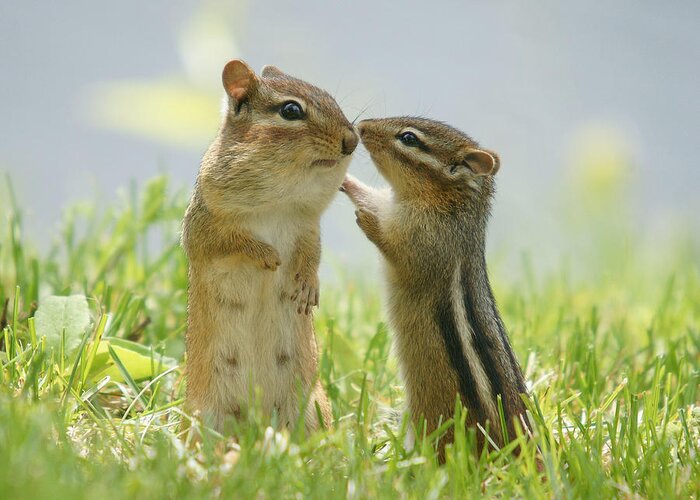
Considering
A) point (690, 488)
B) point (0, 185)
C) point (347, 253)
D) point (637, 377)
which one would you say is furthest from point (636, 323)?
point (0, 185)

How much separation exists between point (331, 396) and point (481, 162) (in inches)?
41.6

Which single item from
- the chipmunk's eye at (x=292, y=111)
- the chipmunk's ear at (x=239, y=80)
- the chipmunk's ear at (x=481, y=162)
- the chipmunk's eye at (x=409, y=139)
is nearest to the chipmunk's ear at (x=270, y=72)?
the chipmunk's ear at (x=239, y=80)

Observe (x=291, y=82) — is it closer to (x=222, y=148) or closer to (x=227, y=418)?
(x=222, y=148)

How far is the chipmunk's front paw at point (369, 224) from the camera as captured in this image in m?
3.60

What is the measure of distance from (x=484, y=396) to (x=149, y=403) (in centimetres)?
110

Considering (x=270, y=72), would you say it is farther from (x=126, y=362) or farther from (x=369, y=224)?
(x=126, y=362)

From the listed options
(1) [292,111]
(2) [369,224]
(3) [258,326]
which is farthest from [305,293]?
(1) [292,111]

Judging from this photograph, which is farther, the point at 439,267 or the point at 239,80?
the point at 439,267

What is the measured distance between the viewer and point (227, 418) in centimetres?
314

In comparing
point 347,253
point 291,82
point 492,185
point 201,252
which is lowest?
point 347,253

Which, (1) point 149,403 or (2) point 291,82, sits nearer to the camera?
(1) point 149,403

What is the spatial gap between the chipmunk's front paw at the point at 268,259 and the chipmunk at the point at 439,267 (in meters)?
0.56

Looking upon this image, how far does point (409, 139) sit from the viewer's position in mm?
3738

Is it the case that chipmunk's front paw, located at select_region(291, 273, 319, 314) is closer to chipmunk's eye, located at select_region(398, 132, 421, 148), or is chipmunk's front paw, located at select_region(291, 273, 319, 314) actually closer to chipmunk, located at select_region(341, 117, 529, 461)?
chipmunk, located at select_region(341, 117, 529, 461)
